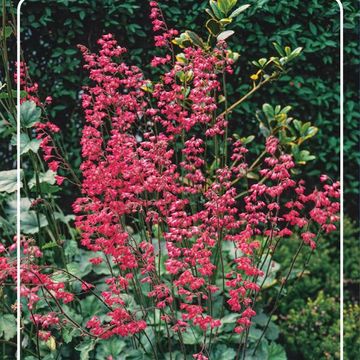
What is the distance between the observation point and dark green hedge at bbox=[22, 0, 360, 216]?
351 centimetres

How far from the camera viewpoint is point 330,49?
3.95m

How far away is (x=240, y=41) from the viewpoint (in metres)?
3.64

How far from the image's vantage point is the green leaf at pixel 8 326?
308 centimetres

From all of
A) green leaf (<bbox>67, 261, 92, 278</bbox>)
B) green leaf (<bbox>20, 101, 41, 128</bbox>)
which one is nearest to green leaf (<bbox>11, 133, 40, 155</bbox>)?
green leaf (<bbox>20, 101, 41, 128</bbox>)

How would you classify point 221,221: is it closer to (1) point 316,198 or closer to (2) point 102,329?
(1) point 316,198

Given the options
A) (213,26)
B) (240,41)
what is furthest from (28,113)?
(240,41)

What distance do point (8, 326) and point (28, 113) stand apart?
100 centimetres

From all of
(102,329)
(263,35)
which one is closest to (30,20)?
(263,35)

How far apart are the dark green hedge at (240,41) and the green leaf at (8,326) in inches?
39.0

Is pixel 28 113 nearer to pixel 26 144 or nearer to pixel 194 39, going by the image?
pixel 26 144

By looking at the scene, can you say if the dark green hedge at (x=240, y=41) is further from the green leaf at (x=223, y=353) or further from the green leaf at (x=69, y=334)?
the green leaf at (x=223, y=353)

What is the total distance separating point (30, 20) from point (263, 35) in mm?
1263

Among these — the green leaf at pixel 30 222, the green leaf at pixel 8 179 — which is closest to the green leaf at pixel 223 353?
the green leaf at pixel 30 222

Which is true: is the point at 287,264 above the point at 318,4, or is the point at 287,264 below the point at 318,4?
below
